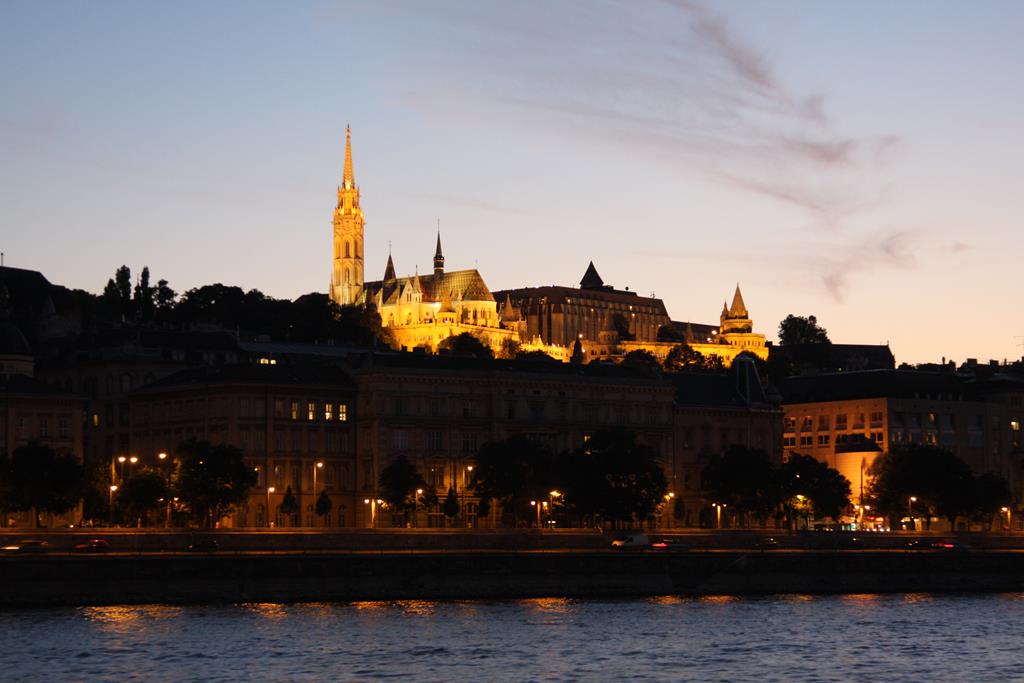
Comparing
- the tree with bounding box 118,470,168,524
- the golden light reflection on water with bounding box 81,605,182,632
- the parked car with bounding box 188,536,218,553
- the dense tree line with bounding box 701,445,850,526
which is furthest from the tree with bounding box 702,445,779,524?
the golden light reflection on water with bounding box 81,605,182,632

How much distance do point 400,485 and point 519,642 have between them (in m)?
67.2

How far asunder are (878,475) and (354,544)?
2989 inches

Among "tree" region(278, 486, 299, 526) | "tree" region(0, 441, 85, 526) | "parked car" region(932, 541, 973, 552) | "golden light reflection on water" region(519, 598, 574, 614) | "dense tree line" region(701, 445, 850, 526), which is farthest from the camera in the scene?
"dense tree line" region(701, 445, 850, 526)

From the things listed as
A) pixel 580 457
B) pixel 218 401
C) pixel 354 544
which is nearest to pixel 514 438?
pixel 580 457

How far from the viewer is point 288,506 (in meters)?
148

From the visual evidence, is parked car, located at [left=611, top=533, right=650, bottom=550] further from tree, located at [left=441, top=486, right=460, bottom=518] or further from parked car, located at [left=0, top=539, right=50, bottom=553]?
parked car, located at [left=0, top=539, right=50, bottom=553]

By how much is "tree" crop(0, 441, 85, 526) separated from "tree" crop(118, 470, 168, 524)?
10.7 ft

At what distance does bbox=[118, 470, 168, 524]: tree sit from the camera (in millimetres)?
137375

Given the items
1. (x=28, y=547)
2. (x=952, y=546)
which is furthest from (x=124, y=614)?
(x=952, y=546)

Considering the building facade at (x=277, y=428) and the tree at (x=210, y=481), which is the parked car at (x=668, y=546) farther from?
the building facade at (x=277, y=428)

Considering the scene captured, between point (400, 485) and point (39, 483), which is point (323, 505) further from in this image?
point (39, 483)

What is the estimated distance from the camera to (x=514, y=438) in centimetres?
15150

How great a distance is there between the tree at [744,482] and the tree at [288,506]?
107ft

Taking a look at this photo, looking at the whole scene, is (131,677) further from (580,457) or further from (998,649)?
(580,457)
